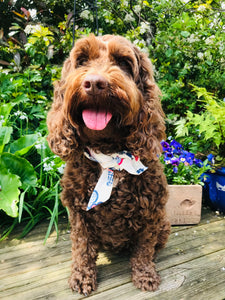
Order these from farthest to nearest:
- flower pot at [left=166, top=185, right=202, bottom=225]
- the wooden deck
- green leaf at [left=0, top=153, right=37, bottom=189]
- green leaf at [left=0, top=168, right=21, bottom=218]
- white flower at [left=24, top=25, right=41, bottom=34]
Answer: white flower at [left=24, top=25, right=41, bottom=34] → flower pot at [left=166, top=185, right=202, bottom=225] → green leaf at [left=0, top=153, right=37, bottom=189] → green leaf at [left=0, top=168, right=21, bottom=218] → the wooden deck

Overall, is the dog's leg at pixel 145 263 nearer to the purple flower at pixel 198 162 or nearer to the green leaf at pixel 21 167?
the green leaf at pixel 21 167

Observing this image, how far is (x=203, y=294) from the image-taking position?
1.82 metres

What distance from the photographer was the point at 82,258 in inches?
73.9

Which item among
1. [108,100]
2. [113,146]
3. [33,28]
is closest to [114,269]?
[113,146]

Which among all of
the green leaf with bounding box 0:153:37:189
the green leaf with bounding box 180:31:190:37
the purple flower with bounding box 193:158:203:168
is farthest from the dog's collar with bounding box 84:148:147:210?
the green leaf with bounding box 180:31:190:37

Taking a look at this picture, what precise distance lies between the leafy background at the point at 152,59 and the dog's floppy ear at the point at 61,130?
955 mm

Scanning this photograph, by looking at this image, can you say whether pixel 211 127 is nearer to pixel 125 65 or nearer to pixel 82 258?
pixel 125 65

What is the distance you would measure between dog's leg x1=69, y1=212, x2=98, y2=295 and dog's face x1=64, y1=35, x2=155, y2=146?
0.65m

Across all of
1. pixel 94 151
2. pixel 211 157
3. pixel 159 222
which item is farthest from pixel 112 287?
pixel 211 157

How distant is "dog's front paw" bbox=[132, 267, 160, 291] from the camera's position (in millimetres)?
1855

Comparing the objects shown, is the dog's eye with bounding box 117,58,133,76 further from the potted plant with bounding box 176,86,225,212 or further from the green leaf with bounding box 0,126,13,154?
the green leaf with bounding box 0,126,13,154

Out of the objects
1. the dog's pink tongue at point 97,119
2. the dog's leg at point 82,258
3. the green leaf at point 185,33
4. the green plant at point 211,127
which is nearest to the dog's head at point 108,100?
the dog's pink tongue at point 97,119

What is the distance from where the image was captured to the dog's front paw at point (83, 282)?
71.5 inches

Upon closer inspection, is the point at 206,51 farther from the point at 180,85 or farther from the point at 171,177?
the point at 171,177
